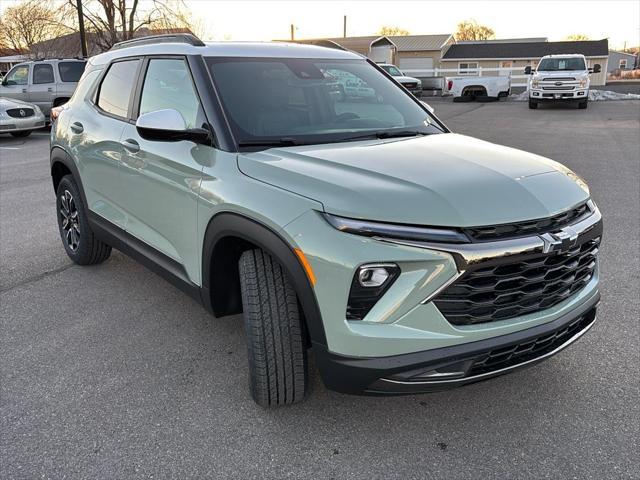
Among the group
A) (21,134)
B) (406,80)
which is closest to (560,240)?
(21,134)

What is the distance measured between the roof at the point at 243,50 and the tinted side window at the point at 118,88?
0.09 meters

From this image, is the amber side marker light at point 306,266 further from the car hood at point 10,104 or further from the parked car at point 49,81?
the parked car at point 49,81

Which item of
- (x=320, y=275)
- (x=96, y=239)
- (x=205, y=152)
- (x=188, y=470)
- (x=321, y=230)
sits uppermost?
(x=205, y=152)

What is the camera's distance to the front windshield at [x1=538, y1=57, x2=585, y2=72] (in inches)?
835

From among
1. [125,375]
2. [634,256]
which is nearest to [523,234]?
[125,375]

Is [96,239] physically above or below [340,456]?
above

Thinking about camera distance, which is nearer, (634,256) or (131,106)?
(131,106)

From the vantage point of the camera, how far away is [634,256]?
15.9 ft

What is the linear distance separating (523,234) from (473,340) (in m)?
0.47

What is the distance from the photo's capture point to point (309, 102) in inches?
133

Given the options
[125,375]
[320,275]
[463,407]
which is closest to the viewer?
[320,275]

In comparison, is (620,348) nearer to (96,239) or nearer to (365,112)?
(365,112)

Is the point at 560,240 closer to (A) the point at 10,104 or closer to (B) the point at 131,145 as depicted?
(B) the point at 131,145

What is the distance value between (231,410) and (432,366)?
112 cm
